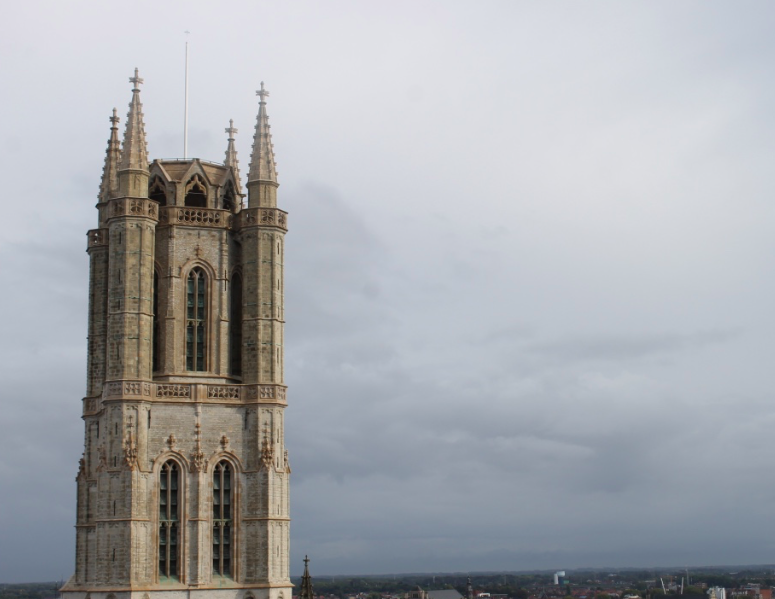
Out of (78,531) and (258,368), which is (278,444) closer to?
(258,368)

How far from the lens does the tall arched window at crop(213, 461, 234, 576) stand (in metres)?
70.7

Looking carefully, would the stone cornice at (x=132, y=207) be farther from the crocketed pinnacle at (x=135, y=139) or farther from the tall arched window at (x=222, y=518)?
the tall arched window at (x=222, y=518)

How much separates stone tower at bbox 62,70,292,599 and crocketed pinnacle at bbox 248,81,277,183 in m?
0.08

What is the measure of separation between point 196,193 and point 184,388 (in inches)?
435

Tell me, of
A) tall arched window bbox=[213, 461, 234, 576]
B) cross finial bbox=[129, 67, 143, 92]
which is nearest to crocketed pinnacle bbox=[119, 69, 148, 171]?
cross finial bbox=[129, 67, 143, 92]

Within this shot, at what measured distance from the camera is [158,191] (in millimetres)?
74938

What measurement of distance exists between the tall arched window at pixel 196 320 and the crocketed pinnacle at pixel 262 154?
20.6 feet

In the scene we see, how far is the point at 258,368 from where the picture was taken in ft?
239

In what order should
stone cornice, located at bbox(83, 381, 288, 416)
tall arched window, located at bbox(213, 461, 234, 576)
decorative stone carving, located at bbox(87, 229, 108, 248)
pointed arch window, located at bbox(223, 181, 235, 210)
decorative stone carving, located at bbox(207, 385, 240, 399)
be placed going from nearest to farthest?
stone cornice, located at bbox(83, 381, 288, 416)
tall arched window, located at bbox(213, 461, 234, 576)
decorative stone carving, located at bbox(207, 385, 240, 399)
pointed arch window, located at bbox(223, 181, 235, 210)
decorative stone carving, located at bbox(87, 229, 108, 248)

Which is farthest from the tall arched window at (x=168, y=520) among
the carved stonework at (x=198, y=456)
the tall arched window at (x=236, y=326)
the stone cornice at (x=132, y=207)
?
the stone cornice at (x=132, y=207)

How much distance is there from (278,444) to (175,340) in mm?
7581

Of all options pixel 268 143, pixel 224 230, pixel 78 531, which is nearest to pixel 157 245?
pixel 224 230

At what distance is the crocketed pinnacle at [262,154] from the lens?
75.8m

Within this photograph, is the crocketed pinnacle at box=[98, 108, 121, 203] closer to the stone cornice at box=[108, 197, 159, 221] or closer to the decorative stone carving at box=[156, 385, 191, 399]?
the stone cornice at box=[108, 197, 159, 221]
